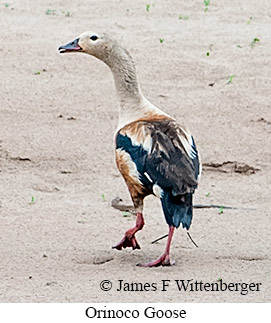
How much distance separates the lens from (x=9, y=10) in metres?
12.4

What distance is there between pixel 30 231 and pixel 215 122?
10.4 feet

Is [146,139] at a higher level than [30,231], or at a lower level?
higher

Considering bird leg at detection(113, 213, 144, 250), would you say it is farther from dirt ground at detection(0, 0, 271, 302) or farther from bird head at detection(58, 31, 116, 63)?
bird head at detection(58, 31, 116, 63)

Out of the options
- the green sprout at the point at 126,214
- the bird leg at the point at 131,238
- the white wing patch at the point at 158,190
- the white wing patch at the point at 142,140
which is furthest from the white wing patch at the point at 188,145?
the green sprout at the point at 126,214

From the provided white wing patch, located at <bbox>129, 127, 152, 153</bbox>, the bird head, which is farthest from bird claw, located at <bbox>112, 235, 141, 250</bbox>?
the bird head

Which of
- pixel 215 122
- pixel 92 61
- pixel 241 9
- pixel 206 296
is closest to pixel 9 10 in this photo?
pixel 92 61

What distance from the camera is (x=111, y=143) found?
9.16 meters

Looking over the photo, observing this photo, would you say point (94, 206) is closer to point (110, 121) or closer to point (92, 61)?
point (110, 121)

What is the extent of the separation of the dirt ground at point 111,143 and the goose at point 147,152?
40 centimetres

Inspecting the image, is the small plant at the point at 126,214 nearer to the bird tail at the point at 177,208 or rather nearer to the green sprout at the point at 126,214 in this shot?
the green sprout at the point at 126,214

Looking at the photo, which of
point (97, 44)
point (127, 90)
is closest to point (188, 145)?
point (127, 90)

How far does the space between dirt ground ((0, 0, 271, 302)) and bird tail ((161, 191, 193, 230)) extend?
350 mm

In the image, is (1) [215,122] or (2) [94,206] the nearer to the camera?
(2) [94,206]

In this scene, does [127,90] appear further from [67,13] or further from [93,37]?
[67,13]
